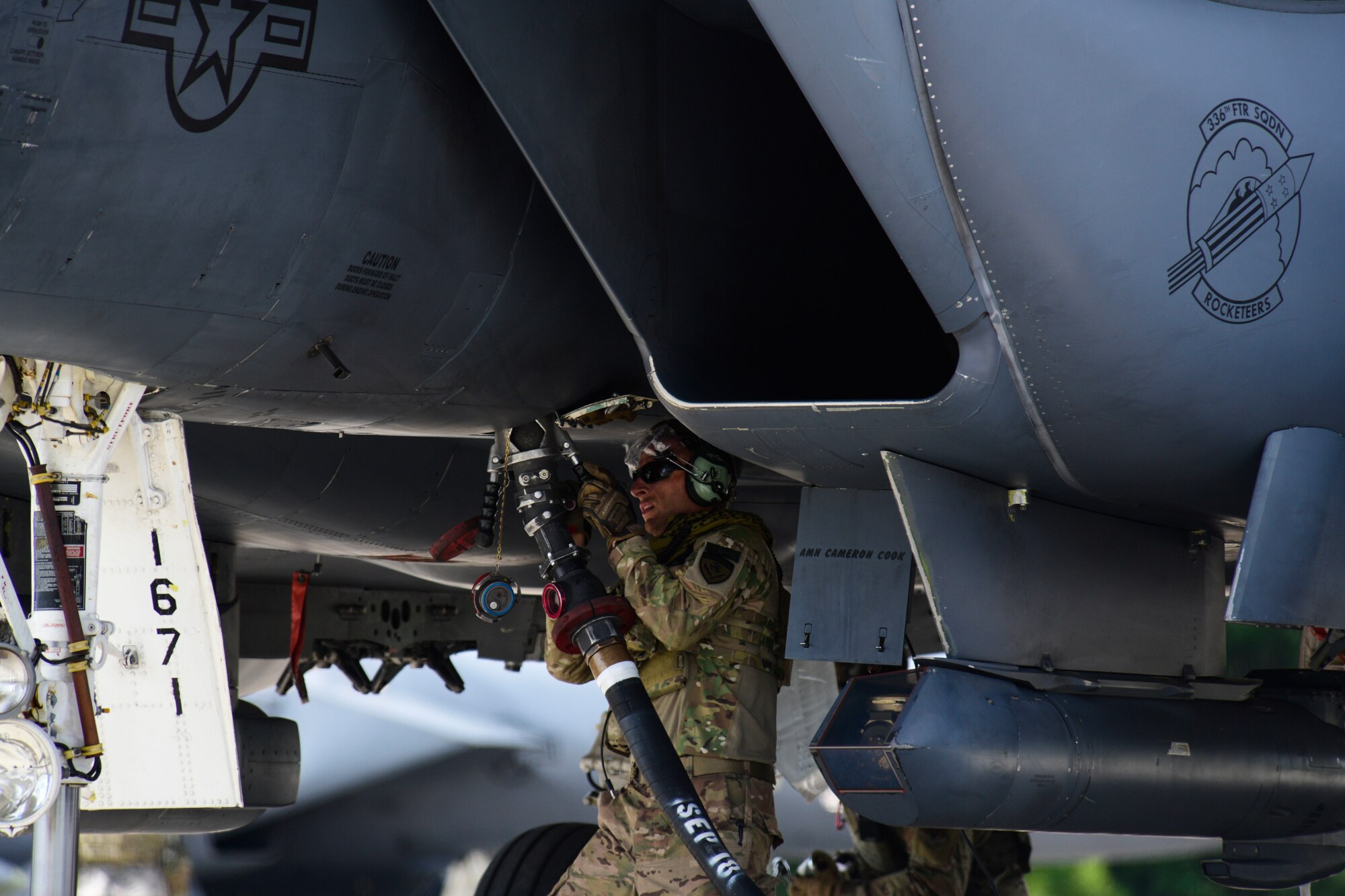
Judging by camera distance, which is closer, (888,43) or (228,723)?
(888,43)

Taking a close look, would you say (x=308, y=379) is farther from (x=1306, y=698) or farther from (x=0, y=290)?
(x=1306, y=698)

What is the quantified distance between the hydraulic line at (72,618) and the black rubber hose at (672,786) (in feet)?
4.15

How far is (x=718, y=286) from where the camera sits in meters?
3.84

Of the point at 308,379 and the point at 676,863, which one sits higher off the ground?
the point at 308,379

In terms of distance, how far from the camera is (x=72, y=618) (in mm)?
3318

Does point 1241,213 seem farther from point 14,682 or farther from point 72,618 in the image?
point 14,682

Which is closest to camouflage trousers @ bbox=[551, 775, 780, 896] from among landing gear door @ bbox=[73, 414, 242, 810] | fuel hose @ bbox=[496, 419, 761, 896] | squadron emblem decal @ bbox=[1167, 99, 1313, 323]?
fuel hose @ bbox=[496, 419, 761, 896]

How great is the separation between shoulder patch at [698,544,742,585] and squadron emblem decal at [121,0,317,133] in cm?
172

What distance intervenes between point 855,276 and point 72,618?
7.99ft

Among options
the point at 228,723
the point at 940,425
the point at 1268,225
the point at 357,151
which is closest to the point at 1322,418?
the point at 1268,225

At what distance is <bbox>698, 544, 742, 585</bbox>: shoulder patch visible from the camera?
386cm

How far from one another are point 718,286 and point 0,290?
72.7 inches

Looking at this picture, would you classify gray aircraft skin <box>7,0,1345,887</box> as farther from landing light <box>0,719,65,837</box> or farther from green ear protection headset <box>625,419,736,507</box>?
landing light <box>0,719,65,837</box>

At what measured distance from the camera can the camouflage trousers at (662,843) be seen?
3.87m
